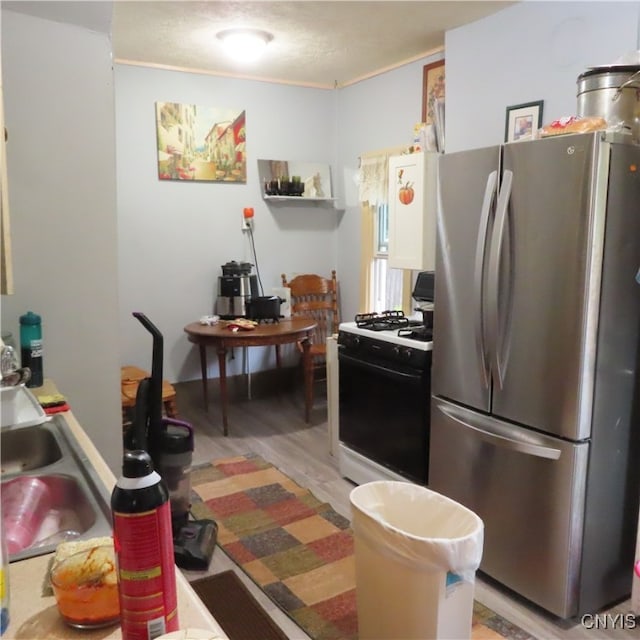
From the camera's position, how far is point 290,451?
377 cm

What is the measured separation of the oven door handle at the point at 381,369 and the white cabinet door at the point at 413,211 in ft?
2.41

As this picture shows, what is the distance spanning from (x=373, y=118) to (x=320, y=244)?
1.18 m

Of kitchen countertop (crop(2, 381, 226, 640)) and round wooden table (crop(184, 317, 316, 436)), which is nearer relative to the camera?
kitchen countertop (crop(2, 381, 226, 640))

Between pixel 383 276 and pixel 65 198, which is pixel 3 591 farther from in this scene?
pixel 383 276

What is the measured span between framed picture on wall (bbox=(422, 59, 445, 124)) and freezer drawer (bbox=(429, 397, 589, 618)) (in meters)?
2.31

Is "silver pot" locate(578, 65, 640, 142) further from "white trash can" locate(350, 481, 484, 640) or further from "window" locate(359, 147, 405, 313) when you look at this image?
"window" locate(359, 147, 405, 313)

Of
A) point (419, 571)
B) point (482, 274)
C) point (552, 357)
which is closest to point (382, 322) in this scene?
point (482, 274)

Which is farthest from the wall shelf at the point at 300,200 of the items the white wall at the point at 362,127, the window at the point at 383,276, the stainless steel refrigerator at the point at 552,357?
the stainless steel refrigerator at the point at 552,357

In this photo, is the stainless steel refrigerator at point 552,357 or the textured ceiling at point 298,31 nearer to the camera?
the stainless steel refrigerator at point 552,357

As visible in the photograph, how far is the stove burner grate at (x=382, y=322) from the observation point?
3141mm

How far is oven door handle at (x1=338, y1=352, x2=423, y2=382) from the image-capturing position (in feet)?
8.95

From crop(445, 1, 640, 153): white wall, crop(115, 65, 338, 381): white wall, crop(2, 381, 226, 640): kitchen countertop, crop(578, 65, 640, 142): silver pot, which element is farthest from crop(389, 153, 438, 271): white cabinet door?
crop(2, 381, 226, 640): kitchen countertop

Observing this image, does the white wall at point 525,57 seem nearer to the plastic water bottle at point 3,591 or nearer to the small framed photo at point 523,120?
the small framed photo at point 523,120

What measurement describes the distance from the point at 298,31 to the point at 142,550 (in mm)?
3481
